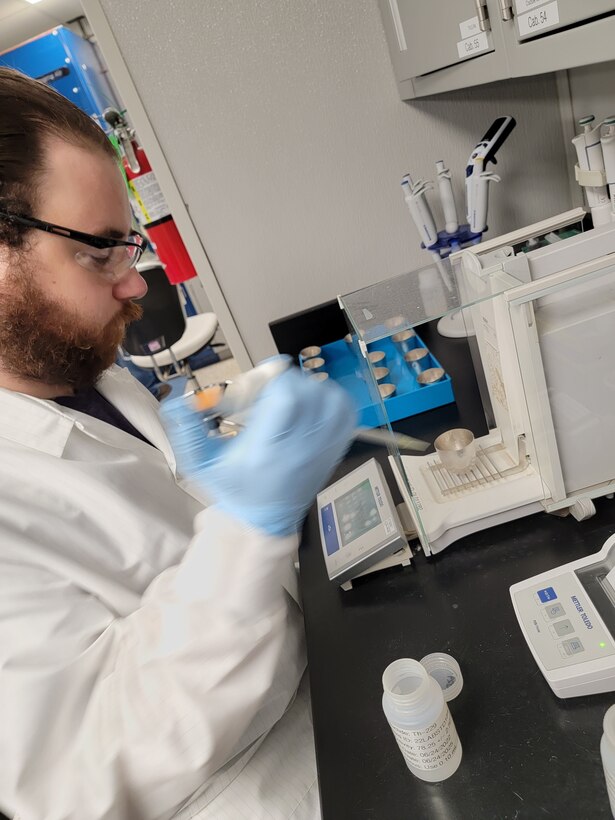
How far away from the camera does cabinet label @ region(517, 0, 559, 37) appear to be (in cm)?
67

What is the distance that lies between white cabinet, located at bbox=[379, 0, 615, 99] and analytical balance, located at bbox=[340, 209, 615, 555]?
0.24 m

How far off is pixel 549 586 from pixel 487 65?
2.74 feet

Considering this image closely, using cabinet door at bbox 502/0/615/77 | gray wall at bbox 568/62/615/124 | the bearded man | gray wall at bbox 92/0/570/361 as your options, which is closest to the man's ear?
the bearded man

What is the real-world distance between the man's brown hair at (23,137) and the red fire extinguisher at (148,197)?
0.96 metres

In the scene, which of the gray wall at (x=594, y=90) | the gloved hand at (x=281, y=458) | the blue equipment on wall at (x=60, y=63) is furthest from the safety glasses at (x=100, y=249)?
the blue equipment on wall at (x=60, y=63)

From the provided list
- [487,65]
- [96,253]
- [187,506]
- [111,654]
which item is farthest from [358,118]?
[111,654]

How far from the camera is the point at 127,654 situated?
2.15ft

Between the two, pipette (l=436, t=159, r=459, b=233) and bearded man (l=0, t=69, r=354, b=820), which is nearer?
bearded man (l=0, t=69, r=354, b=820)

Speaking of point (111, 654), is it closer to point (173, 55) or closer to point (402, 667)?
point (402, 667)

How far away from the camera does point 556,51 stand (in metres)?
0.70

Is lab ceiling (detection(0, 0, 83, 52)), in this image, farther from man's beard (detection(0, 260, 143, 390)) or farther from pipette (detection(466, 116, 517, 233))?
man's beard (detection(0, 260, 143, 390))

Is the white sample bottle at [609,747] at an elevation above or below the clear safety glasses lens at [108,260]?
below

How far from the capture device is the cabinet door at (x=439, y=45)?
0.88 metres

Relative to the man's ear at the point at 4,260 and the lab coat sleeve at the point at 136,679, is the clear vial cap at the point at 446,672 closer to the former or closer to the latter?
the lab coat sleeve at the point at 136,679
